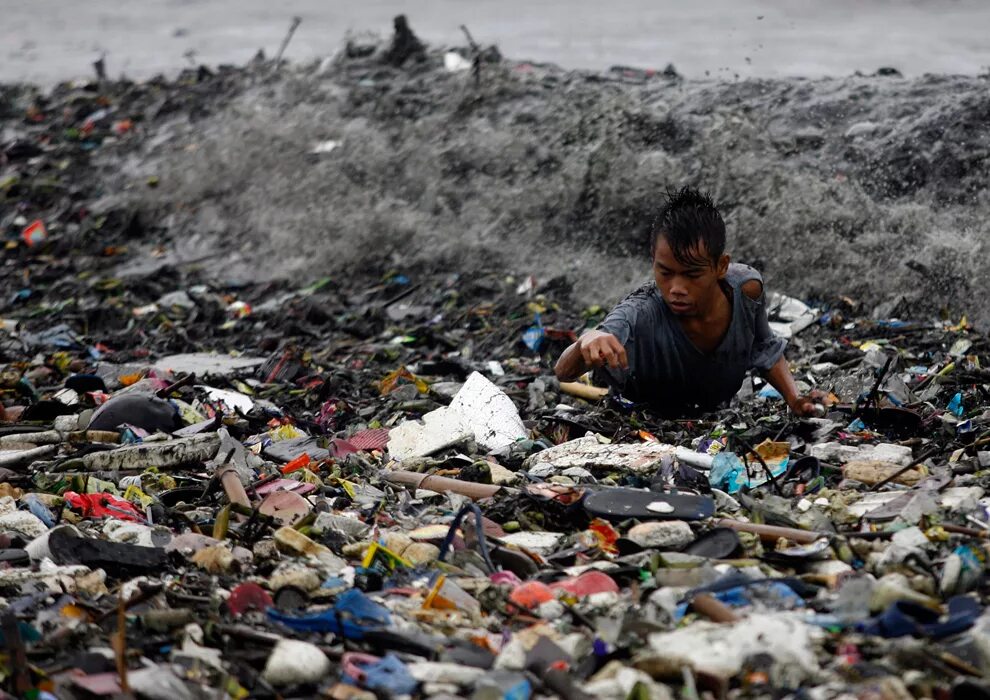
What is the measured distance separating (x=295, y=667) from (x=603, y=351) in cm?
200

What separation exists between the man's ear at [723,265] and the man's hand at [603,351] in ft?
2.30

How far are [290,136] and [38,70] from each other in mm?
6676

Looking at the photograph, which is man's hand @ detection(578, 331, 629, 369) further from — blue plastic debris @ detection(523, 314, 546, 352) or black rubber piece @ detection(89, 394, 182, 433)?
blue plastic debris @ detection(523, 314, 546, 352)

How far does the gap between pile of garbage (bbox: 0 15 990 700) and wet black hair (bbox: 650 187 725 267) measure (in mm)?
753

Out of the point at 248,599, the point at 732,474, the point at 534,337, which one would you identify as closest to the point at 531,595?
the point at 248,599

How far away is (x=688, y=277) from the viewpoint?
4555mm

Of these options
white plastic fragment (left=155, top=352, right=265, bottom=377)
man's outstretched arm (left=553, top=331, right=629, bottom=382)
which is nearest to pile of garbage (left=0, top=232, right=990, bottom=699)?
man's outstretched arm (left=553, top=331, right=629, bottom=382)

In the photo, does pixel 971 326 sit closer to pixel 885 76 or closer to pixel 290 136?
pixel 885 76

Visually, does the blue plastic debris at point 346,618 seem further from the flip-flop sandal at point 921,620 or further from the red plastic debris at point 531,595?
the flip-flop sandal at point 921,620

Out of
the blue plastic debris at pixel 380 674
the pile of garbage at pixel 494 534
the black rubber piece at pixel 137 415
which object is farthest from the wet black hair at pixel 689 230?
the blue plastic debris at pixel 380 674

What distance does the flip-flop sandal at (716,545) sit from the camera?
3164 millimetres

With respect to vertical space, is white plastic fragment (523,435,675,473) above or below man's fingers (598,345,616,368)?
below

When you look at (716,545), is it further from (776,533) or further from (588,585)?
(588,585)

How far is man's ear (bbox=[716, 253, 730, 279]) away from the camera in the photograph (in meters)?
4.65
